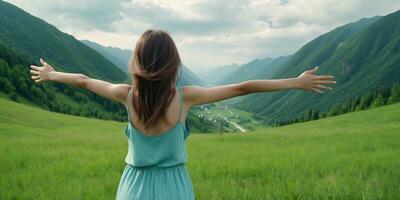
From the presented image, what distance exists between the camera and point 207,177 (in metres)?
8.06

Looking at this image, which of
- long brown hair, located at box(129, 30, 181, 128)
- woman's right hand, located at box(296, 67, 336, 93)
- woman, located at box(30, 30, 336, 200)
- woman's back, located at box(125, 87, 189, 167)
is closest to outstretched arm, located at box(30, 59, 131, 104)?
woman, located at box(30, 30, 336, 200)

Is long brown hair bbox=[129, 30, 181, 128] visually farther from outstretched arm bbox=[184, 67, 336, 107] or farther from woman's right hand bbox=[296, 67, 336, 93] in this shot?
woman's right hand bbox=[296, 67, 336, 93]

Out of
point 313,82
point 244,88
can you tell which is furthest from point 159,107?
point 313,82

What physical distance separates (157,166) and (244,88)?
1.10 m

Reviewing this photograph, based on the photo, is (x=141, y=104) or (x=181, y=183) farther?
(x=181, y=183)

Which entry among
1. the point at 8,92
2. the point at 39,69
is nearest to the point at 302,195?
the point at 39,69

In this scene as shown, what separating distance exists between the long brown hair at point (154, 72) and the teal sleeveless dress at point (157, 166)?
176mm

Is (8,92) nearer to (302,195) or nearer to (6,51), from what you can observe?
(6,51)

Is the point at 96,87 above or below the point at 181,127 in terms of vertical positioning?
above

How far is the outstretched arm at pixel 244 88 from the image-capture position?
3.80 metres

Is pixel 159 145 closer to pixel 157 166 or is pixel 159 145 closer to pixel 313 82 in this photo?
pixel 157 166

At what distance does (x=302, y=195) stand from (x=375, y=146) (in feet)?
24.0

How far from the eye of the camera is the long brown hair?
11.8 feet

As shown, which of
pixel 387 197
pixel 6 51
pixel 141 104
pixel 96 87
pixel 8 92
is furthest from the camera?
pixel 6 51
